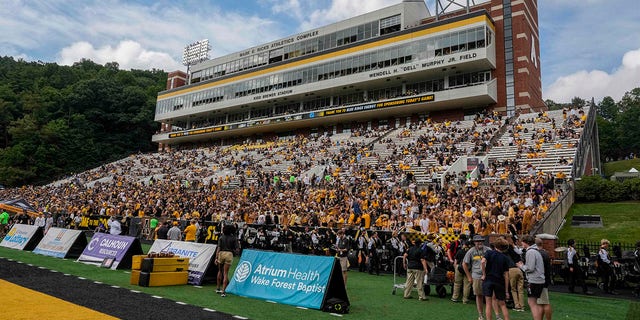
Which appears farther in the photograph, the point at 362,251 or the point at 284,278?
the point at 362,251

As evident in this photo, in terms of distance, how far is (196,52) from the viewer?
251ft

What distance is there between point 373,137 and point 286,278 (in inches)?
1294

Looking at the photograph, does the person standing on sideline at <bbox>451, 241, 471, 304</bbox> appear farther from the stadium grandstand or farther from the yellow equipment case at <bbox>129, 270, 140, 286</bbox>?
the yellow equipment case at <bbox>129, 270, 140, 286</bbox>

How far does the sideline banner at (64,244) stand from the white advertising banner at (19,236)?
139 cm

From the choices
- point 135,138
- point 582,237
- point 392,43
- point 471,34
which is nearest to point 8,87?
point 135,138

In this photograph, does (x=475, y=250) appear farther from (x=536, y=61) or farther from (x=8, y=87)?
(x=8, y=87)

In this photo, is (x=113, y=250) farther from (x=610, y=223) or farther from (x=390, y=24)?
(x=390, y=24)

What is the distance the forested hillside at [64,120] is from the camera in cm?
6359

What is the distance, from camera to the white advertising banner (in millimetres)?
17703

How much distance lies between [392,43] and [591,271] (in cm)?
3655

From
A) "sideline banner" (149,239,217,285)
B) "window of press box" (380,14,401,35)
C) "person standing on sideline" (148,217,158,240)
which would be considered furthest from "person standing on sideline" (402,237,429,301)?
"window of press box" (380,14,401,35)

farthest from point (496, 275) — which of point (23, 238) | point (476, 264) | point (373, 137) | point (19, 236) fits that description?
point (373, 137)

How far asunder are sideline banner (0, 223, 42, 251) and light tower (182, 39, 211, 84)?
5966 centimetres

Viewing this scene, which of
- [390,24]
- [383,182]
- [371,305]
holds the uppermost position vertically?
[390,24]
